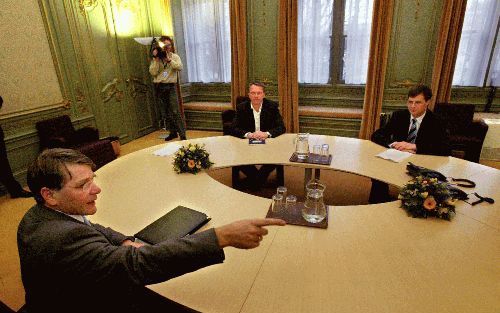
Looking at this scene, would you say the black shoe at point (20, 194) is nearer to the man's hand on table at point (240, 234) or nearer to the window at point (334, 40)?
the man's hand on table at point (240, 234)

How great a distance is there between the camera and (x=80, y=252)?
35.2 inches

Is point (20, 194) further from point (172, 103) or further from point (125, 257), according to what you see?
point (125, 257)

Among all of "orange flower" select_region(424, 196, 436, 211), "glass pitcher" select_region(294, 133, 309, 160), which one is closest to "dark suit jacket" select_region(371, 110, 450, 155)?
"glass pitcher" select_region(294, 133, 309, 160)

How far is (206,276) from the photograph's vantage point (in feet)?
3.82

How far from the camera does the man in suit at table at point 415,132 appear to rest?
2.47 meters

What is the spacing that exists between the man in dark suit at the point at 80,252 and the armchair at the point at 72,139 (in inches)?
121

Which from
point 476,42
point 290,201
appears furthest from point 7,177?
point 476,42

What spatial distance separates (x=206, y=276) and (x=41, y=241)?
575mm

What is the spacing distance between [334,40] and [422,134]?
2.85 m

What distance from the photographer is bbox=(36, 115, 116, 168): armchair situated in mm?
3764

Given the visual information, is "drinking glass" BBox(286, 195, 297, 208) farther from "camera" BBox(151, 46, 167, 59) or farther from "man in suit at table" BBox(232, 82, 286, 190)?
"camera" BBox(151, 46, 167, 59)

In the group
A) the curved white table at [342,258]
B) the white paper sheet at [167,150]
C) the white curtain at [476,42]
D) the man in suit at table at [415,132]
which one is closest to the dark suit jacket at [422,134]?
the man in suit at table at [415,132]

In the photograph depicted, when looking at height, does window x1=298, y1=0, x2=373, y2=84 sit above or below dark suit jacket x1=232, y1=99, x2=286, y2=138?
above

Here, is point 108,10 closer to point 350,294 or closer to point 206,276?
point 206,276
